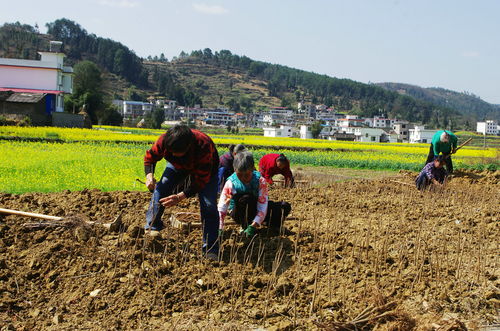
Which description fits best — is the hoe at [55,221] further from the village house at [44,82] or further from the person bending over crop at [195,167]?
the village house at [44,82]

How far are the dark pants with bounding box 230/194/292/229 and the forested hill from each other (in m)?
79.8

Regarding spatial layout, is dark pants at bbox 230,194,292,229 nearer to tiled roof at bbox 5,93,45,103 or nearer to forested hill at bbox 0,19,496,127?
tiled roof at bbox 5,93,45,103

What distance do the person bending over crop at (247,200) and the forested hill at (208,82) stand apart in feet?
262

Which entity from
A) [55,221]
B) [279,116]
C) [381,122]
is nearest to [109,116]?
[55,221]

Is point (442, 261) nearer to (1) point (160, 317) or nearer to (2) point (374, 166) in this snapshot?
(1) point (160, 317)

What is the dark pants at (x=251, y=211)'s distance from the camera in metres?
5.19

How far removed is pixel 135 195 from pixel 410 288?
4.77m

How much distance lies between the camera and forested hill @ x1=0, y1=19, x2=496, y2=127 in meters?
121

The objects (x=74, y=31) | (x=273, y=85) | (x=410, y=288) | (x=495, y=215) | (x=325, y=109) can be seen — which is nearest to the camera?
(x=410, y=288)

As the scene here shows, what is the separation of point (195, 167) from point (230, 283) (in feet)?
3.52

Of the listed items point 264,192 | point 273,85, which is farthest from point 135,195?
point 273,85

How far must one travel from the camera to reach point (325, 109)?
15450cm

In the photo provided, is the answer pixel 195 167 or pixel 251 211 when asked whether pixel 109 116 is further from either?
pixel 195 167

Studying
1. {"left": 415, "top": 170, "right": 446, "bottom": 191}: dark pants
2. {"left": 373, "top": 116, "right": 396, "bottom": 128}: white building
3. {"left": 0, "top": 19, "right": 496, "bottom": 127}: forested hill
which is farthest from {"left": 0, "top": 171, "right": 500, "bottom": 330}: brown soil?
{"left": 373, "top": 116, "right": 396, "bottom": 128}: white building
